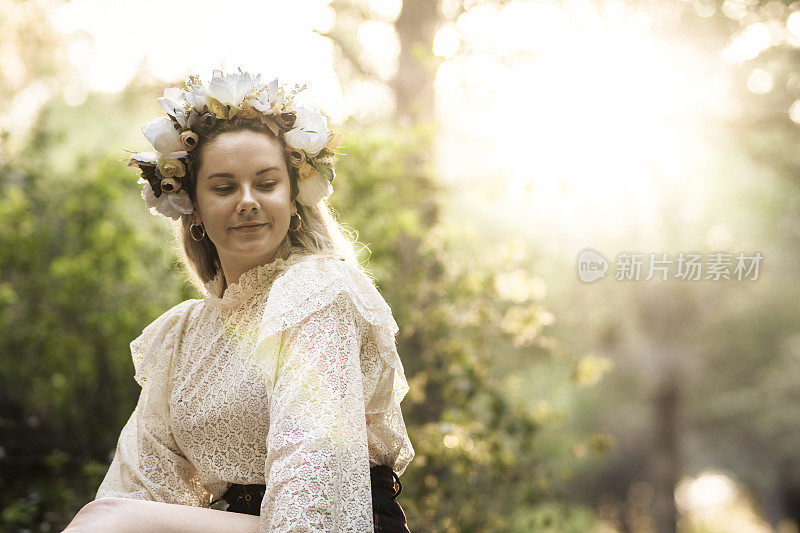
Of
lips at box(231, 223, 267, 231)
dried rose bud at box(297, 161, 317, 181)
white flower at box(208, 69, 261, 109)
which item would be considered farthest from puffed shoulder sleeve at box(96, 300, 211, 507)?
white flower at box(208, 69, 261, 109)

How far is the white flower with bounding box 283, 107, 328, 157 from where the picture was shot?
207 centimetres

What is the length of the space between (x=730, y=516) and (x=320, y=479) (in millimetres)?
22226

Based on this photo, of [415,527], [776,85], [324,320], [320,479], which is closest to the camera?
[320,479]

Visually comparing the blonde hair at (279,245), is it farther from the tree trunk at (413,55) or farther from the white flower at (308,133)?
the tree trunk at (413,55)

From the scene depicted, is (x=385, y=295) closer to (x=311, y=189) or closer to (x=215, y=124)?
(x=311, y=189)

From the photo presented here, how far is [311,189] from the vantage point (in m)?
2.15

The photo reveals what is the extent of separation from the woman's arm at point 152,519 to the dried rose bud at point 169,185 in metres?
0.83

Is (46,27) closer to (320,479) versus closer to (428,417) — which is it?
(428,417)

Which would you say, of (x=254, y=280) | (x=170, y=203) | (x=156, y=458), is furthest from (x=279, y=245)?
(x=156, y=458)

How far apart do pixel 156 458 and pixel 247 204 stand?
816 mm

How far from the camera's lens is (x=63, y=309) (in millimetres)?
5590

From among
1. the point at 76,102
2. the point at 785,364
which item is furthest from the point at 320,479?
the point at 785,364

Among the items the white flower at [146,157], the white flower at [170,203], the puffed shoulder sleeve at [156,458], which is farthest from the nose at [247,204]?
the puffed shoulder sleeve at [156,458]

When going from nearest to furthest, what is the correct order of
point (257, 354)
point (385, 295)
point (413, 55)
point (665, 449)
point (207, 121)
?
point (257, 354), point (207, 121), point (385, 295), point (413, 55), point (665, 449)
